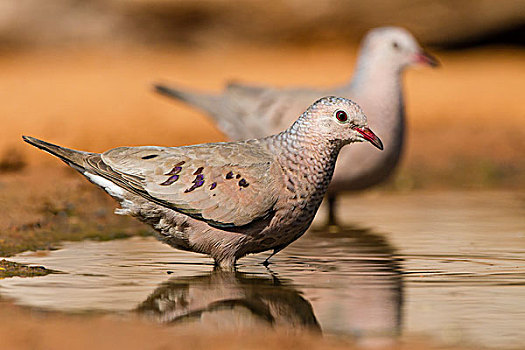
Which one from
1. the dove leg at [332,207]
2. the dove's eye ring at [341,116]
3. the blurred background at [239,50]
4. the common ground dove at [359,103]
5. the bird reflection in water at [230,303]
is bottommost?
the bird reflection in water at [230,303]

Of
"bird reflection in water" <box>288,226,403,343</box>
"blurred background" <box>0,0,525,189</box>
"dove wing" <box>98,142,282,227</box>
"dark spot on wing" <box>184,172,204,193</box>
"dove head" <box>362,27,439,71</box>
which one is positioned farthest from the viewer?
"blurred background" <box>0,0,525,189</box>

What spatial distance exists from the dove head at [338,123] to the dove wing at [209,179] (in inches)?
11.3

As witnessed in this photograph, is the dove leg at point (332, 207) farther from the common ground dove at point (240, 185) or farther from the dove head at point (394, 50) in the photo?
the common ground dove at point (240, 185)

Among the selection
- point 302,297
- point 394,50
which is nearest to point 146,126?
point 394,50

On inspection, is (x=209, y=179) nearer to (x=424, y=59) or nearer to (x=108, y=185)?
(x=108, y=185)

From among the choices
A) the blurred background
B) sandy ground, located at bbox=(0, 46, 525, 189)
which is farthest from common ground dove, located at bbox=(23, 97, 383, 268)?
the blurred background

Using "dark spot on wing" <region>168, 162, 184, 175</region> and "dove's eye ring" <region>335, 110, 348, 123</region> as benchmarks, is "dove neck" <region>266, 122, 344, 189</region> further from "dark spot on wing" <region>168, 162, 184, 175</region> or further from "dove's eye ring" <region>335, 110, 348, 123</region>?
"dark spot on wing" <region>168, 162, 184, 175</region>

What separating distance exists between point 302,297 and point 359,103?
2942mm

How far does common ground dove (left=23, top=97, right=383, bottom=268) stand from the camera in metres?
5.06

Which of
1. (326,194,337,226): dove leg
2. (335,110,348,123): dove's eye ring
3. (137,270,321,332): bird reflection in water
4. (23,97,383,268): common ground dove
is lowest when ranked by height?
(137,270,321,332): bird reflection in water

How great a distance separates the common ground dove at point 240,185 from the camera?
5.06 metres

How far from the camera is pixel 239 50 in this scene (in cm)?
1552

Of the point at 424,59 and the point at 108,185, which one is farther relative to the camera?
the point at 424,59

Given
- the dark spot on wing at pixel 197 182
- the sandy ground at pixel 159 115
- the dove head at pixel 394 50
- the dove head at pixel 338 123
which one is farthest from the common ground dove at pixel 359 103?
the dark spot on wing at pixel 197 182
